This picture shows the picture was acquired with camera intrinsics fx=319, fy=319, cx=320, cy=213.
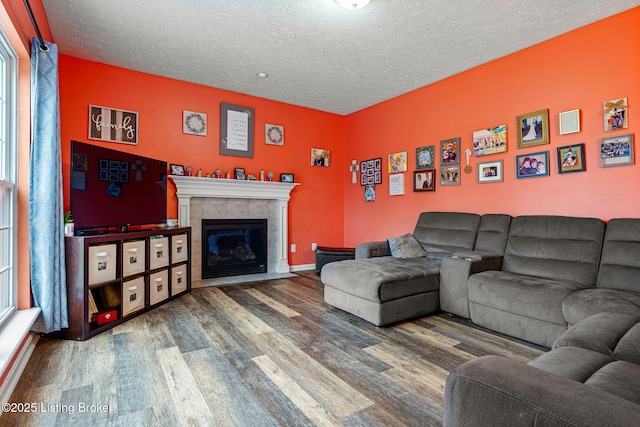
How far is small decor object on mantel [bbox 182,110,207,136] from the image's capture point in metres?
4.16

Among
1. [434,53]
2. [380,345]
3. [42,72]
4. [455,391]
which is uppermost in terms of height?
[434,53]

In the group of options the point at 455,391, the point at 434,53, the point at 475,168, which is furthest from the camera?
the point at 475,168

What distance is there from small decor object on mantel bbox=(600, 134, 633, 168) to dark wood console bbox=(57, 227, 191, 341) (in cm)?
414

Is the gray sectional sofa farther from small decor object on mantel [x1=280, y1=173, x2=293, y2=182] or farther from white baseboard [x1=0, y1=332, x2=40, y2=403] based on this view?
white baseboard [x1=0, y1=332, x2=40, y2=403]

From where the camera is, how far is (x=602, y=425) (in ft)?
2.16

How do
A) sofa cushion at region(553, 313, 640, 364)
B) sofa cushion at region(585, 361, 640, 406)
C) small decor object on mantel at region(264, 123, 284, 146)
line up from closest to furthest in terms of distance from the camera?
sofa cushion at region(585, 361, 640, 406) < sofa cushion at region(553, 313, 640, 364) < small decor object on mantel at region(264, 123, 284, 146)

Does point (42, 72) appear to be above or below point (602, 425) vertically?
above

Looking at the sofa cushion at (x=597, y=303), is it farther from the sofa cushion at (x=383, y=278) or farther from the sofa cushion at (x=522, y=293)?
the sofa cushion at (x=383, y=278)

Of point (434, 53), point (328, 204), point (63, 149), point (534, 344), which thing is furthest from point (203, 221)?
point (534, 344)

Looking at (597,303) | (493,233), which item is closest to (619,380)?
(597,303)

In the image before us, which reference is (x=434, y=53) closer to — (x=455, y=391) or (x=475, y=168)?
(x=475, y=168)

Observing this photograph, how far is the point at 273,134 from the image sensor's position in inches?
191

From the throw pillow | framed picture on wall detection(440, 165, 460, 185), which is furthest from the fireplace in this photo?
framed picture on wall detection(440, 165, 460, 185)

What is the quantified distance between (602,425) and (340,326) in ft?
7.08
